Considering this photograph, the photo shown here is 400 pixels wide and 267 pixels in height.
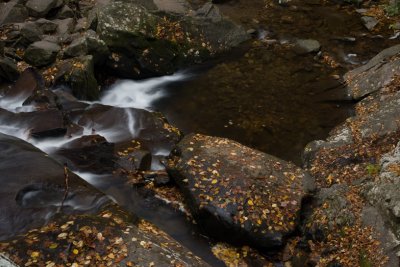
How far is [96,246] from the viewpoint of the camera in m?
5.95

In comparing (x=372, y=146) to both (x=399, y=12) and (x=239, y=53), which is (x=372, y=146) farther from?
(x=399, y=12)

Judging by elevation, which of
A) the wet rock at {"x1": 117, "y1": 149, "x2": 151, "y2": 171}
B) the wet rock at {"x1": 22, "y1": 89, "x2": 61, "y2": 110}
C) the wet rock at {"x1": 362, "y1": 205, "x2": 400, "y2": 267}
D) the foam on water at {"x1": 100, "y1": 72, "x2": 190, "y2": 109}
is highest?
the wet rock at {"x1": 362, "y1": 205, "x2": 400, "y2": 267}

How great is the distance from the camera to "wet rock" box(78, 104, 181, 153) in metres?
10.7

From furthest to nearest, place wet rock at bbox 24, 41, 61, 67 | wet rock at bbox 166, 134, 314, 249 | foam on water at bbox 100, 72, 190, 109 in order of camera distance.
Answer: foam on water at bbox 100, 72, 190, 109
wet rock at bbox 24, 41, 61, 67
wet rock at bbox 166, 134, 314, 249

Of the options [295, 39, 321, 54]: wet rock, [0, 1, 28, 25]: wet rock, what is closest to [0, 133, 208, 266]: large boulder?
[0, 1, 28, 25]: wet rock

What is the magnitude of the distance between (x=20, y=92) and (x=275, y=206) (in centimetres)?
746

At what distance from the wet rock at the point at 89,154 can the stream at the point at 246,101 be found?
0.48ft

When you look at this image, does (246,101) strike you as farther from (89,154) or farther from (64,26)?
(64,26)

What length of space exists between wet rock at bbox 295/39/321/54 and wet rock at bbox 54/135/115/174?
851cm

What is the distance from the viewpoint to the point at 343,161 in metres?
9.40

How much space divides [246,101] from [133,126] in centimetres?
363

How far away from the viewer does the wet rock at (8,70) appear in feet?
39.3

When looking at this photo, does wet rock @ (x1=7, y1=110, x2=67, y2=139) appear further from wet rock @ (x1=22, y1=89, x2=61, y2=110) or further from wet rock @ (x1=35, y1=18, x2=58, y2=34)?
wet rock @ (x1=35, y1=18, x2=58, y2=34)

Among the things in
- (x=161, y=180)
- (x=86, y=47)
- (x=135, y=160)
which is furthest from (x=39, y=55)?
(x=161, y=180)
